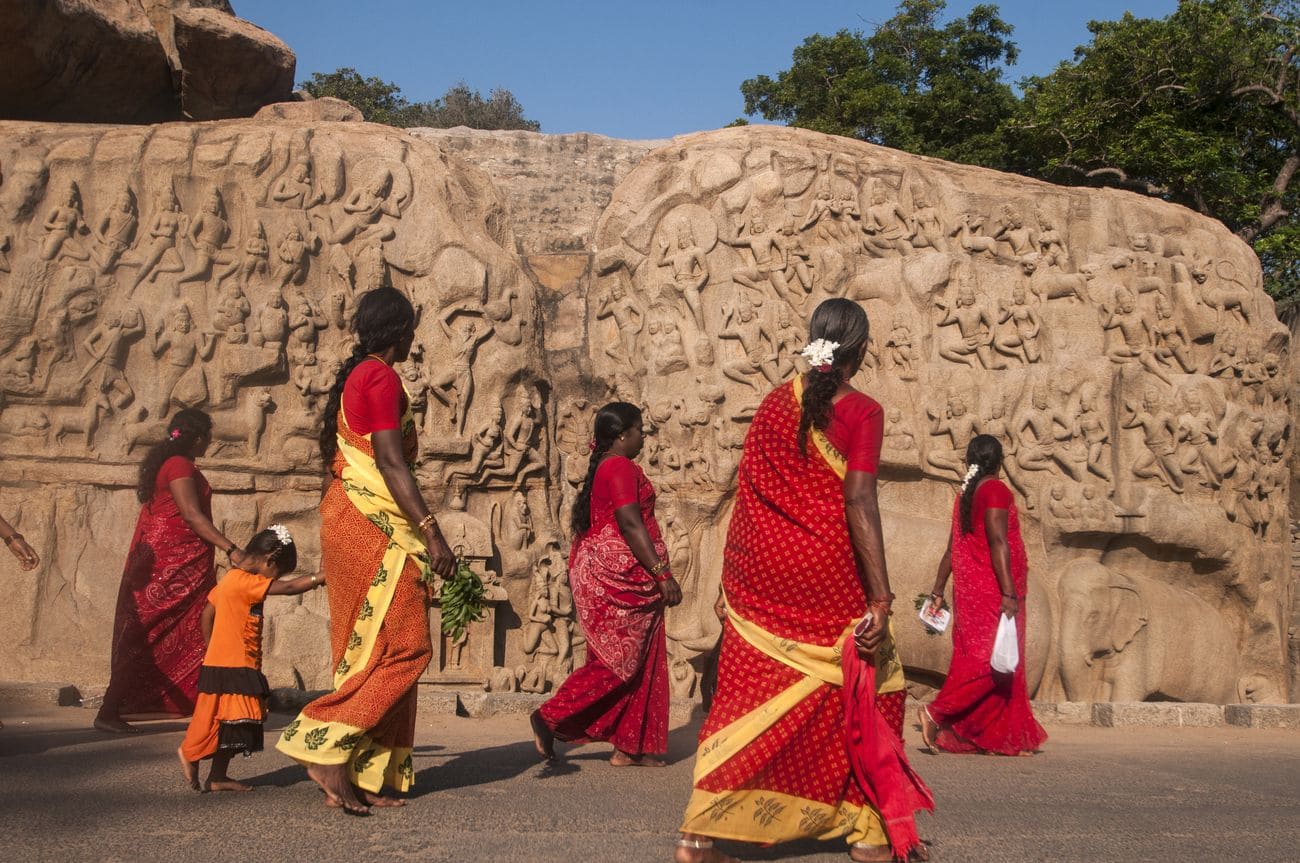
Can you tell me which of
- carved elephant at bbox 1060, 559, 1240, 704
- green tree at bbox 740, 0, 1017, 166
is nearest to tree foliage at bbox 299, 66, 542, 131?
green tree at bbox 740, 0, 1017, 166

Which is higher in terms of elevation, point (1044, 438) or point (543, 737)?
point (1044, 438)

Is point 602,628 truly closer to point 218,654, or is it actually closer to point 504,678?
point 218,654

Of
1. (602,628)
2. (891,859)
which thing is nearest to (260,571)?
(602,628)

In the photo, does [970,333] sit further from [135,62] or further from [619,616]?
[135,62]

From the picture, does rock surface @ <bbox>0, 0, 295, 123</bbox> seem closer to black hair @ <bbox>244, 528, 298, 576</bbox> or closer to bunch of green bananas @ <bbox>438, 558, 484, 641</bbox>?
black hair @ <bbox>244, 528, 298, 576</bbox>

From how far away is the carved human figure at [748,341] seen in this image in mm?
9711

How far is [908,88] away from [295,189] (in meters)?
15.8

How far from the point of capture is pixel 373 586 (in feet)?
14.3

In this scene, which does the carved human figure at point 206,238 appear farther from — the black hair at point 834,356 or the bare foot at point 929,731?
the black hair at point 834,356

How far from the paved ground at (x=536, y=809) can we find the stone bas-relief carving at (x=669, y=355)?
9.76ft

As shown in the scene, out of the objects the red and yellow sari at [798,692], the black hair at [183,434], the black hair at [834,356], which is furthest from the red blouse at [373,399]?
the black hair at [183,434]

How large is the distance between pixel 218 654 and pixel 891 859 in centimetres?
272

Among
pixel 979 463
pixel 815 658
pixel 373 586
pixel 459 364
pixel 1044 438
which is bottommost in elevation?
pixel 815 658

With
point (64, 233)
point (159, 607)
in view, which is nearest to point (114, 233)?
point (64, 233)
